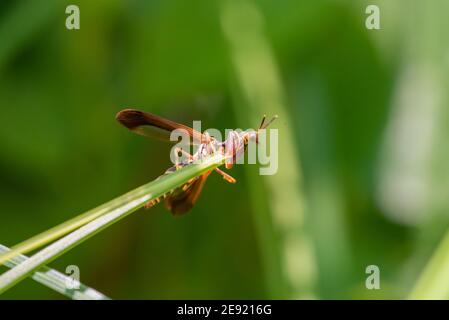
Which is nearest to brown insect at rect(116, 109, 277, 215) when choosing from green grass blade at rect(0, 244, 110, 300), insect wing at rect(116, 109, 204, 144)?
insect wing at rect(116, 109, 204, 144)

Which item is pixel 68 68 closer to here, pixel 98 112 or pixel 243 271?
pixel 98 112

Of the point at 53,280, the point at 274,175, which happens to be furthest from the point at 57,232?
the point at 274,175

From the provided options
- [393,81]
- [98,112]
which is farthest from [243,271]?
[393,81]

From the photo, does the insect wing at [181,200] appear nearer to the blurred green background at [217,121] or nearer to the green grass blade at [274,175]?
the green grass blade at [274,175]

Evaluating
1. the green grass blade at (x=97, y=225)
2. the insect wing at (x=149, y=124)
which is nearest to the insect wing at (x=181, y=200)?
the insect wing at (x=149, y=124)

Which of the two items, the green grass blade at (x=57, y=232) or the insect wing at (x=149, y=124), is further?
the insect wing at (x=149, y=124)

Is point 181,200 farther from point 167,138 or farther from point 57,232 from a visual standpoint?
point 57,232

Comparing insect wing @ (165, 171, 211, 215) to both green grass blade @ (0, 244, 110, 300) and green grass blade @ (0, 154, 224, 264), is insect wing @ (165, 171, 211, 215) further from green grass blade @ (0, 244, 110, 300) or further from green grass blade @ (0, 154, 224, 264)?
green grass blade @ (0, 154, 224, 264)
